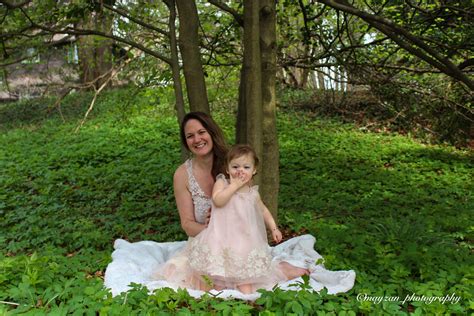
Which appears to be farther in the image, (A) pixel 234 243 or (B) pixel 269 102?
(B) pixel 269 102

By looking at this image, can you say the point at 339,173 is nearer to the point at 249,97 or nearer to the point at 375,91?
the point at 375,91

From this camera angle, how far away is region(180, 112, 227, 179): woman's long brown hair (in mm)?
3676

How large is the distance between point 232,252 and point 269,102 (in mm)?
1762

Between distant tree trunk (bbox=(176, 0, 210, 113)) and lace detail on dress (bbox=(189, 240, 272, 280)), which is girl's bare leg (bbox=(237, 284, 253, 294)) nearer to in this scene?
lace detail on dress (bbox=(189, 240, 272, 280))

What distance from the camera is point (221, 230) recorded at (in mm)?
3369

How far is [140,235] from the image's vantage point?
5.32 meters

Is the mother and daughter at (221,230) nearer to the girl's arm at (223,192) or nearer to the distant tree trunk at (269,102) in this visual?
the girl's arm at (223,192)

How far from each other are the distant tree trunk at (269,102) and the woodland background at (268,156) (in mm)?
13

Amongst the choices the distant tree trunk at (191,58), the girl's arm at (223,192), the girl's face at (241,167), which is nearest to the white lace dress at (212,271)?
the girl's arm at (223,192)

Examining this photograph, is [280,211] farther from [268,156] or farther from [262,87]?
[262,87]

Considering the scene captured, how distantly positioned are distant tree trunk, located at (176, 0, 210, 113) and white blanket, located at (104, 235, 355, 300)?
1402 millimetres

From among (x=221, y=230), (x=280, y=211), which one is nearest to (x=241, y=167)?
(x=221, y=230)

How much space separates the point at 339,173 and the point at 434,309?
5.40m

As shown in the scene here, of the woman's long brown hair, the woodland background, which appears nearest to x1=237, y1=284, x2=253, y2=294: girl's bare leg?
the woodland background
